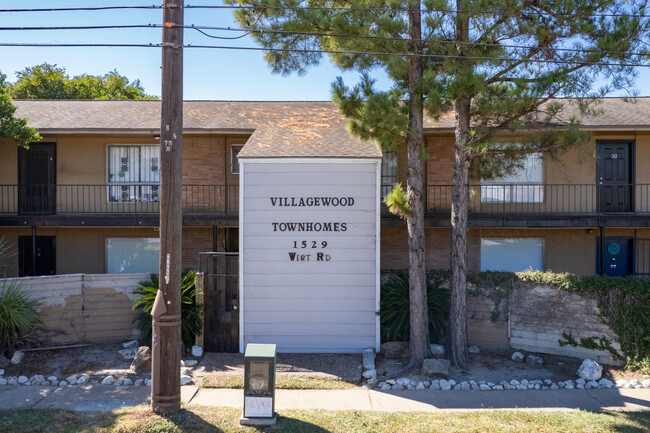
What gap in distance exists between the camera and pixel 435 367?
32.6 ft

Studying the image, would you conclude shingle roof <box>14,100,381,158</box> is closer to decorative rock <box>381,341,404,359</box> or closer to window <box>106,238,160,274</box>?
window <box>106,238,160,274</box>

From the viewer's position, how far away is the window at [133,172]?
16656mm

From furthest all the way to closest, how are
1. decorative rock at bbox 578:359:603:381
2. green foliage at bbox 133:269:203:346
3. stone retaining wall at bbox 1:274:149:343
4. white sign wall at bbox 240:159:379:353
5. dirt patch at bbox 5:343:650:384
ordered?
stone retaining wall at bbox 1:274:149:343 < white sign wall at bbox 240:159:379:353 < green foliage at bbox 133:269:203:346 < dirt patch at bbox 5:343:650:384 < decorative rock at bbox 578:359:603:381

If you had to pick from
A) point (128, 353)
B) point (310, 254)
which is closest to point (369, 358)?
point (310, 254)

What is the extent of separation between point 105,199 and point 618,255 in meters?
15.7

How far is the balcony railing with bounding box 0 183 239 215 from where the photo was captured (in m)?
16.3

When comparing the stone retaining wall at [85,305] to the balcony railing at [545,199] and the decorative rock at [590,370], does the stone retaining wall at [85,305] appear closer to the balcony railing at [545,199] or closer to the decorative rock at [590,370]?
the balcony railing at [545,199]

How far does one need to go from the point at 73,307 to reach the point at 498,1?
10.7 meters

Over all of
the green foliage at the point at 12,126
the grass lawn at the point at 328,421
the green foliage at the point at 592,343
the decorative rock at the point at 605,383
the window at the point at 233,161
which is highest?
the green foliage at the point at 12,126

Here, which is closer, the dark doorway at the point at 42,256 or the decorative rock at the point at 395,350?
the decorative rock at the point at 395,350

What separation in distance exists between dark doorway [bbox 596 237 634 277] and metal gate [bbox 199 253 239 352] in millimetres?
11585

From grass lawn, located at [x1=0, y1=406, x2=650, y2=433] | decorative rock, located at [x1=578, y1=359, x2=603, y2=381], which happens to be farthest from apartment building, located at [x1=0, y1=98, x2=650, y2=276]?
grass lawn, located at [x1=0, y1=406, x2=650, y2=433]

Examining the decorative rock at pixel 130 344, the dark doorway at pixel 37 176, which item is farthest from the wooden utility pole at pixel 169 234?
the dark doorway at pixel 37 176

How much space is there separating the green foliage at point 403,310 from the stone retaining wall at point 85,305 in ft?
18.2
